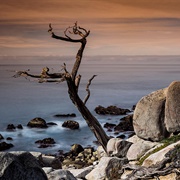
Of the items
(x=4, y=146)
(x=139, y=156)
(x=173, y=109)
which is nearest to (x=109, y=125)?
(x=4, y=146)

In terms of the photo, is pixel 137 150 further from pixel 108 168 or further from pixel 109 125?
pixel 109 125

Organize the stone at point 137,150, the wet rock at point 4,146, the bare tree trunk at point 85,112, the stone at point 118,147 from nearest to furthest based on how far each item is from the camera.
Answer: the stone at point 137,150, the stone at point 118,147, the bare tree trunk at point 85,112, the wet rock at point 4,146

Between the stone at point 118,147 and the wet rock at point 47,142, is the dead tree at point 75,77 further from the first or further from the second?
the wet rock at point 47,142

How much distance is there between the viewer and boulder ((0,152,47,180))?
33.9 ft

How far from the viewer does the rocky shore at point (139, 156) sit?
10.7m

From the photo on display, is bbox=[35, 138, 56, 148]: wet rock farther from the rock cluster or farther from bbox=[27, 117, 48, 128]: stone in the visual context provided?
the rock cluster

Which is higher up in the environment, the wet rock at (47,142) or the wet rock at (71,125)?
the wet rock at (71,125)

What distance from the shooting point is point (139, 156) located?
711 inches

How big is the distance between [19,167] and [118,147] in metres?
10.4

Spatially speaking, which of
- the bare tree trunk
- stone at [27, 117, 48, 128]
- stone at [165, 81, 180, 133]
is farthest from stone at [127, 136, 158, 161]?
stone at [27, 117, 48, 128]

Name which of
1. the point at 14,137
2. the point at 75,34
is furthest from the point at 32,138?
the point at 75,34

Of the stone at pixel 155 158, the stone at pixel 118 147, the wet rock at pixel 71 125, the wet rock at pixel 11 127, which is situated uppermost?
the stone at pixel 155 158

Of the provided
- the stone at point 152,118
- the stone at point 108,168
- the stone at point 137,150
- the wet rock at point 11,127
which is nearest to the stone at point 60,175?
the stone at point 108,168

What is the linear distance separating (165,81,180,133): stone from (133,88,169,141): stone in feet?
1.25
